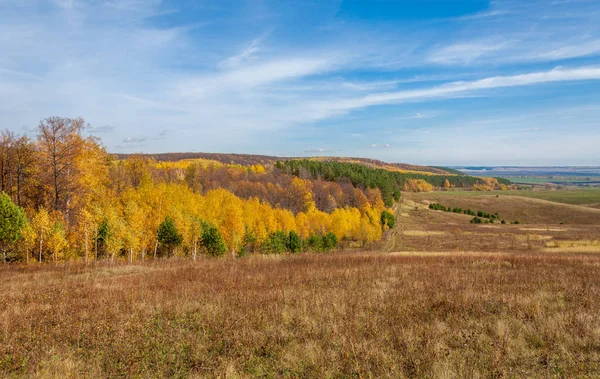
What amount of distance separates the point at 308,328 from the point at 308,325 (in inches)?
6.5

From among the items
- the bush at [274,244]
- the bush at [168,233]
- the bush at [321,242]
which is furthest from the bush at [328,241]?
the bush at [168,233]

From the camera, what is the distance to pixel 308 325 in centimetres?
833

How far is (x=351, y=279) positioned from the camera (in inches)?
561

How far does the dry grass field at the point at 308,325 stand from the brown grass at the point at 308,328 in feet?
0.11

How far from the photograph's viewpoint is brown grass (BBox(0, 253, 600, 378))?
624 centimetres

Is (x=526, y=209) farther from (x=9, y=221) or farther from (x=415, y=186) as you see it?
(x=9, y=221)

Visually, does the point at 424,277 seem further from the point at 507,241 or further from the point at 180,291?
the point at 507,241

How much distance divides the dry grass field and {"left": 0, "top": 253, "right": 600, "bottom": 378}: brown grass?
3 cm

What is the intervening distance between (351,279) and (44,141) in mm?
31030

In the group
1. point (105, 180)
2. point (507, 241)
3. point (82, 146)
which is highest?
point (82, 146)

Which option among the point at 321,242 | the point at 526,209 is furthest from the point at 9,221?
the point at 526,209

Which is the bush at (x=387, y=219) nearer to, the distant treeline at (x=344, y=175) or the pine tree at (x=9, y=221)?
the distant treeline at (x=344, y=175)

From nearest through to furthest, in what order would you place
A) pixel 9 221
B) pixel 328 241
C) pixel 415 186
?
pixel 9 221
pixel 328 241
pixel 415 186

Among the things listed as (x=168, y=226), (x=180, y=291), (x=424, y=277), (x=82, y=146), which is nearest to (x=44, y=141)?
(x=82, y=146)
